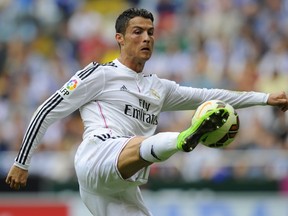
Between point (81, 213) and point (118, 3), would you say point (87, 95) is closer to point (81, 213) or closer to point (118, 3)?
point (81, 213)

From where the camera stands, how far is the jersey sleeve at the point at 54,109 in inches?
372

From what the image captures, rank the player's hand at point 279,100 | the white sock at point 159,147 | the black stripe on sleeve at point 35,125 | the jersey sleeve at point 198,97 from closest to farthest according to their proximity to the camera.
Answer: the white sock at point 159,147 → the black stripe on sleeve at point 35,125 → the player's hand at point 279,100 → the jersey sleeve at point 198,97

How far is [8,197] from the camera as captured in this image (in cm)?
1448

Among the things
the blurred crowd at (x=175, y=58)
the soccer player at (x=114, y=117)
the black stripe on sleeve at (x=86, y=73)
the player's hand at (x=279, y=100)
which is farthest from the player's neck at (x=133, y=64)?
the blurred crowd at (x=175, y=58)

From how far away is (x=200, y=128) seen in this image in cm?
831

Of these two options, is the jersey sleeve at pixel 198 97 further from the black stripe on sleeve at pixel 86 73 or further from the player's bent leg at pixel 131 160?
the player's bent leg at pixel 131 160

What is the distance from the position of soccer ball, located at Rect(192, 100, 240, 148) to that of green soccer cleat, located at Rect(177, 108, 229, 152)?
12 cm

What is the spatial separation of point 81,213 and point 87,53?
5.19 metres

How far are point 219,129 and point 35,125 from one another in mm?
1840

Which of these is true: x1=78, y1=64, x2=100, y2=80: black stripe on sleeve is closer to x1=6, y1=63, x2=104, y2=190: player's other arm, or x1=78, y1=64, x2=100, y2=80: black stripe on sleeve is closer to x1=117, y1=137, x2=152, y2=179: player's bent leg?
x1=6, y1=63, x2=104, y2=190: player's other arm

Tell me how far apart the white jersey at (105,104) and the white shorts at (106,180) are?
221 millimetres

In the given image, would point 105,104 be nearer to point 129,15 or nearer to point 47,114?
point 47,114

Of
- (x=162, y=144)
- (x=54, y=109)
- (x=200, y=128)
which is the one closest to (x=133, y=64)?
(x=54, y=109)

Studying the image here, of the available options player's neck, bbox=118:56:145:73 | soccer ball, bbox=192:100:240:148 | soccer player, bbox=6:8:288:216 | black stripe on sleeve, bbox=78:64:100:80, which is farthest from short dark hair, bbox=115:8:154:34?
soccer ball, bbox=192:100:240:148
